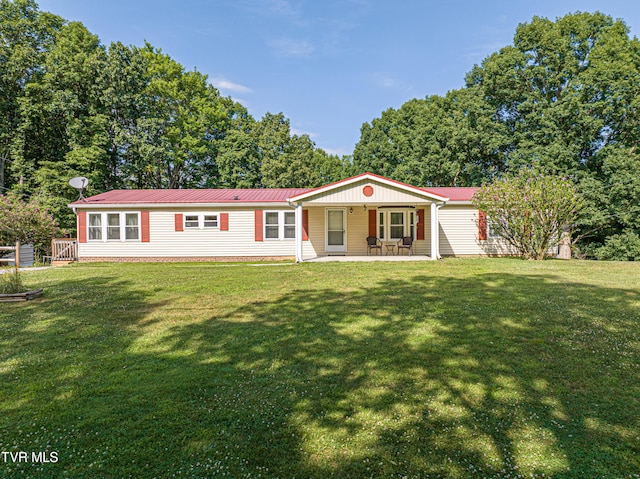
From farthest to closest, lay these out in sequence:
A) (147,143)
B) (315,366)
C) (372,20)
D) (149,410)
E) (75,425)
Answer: (147,143), (372,20), (315,366), (149,410), (75,425)

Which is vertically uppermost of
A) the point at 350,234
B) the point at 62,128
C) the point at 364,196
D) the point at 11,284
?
the point at 62,128

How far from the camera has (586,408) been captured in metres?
3.04

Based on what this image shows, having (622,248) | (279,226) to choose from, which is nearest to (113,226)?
(279,226)

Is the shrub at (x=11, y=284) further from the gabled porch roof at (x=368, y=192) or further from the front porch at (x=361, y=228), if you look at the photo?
the front porch at (x=361, y=228)

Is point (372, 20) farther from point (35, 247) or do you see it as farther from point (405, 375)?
point (35, 247)

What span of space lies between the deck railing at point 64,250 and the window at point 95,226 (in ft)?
2.50

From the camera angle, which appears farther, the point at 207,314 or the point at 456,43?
the point at 456,43

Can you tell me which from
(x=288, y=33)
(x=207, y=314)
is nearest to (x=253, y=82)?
(x=288, y=33)

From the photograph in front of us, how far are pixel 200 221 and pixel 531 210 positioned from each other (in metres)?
14.1

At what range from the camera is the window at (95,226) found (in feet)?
55.8

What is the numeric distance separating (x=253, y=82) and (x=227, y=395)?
71.4 ft

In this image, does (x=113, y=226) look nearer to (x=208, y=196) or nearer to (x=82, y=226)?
(x=82, y=226)

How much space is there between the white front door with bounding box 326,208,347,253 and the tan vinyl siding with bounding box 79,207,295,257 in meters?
1.85

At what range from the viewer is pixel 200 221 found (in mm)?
16891
